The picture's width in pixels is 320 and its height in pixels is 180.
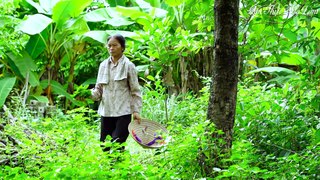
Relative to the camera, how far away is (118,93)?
441cm

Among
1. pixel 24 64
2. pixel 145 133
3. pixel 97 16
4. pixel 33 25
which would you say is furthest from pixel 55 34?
pixel 145 133

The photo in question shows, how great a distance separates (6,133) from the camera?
12.9 ft

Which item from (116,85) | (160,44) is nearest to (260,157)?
(116,85)

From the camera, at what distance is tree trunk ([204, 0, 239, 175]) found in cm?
303

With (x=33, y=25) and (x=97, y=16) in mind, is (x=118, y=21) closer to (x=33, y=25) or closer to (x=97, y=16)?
(x=97, y=16)

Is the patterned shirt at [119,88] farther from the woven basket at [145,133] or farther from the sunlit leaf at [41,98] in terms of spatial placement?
the sunlit leaf at [41,98]

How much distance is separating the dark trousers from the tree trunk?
143 cm

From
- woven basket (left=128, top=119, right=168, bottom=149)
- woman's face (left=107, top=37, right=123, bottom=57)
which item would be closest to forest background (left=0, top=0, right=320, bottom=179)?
woven basket (left=128, top=119, right=168, bottom=149)

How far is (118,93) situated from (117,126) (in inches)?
10.5

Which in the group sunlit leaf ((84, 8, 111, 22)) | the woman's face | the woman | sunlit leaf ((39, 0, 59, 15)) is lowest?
the woman

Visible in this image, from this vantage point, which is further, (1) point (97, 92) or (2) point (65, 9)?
(2) point (65, 9)

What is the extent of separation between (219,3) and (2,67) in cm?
610

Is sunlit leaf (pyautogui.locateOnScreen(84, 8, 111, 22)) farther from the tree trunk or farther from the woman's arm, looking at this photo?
the tree trunk

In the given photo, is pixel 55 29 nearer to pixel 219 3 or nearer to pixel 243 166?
pixel 219 3
